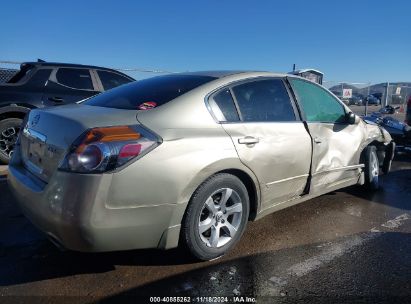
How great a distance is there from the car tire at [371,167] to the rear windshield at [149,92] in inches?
101

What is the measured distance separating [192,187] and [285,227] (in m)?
1.54

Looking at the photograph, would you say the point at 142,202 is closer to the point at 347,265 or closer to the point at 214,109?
the point at 214,109

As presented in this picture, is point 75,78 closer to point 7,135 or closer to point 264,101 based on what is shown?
point 7,135

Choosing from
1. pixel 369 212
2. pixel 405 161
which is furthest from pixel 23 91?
pixel 405 161

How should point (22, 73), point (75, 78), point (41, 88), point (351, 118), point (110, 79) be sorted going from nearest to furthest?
1. point (351, 118)
2. point (41, 88)
3. point (22, 73)
4. point (75, 78)
5. point (110, 79)

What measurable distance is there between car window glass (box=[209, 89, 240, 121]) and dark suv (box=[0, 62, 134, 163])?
411cm

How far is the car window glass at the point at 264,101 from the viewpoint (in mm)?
3439

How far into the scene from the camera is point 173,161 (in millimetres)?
2705

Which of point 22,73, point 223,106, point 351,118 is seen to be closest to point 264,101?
point 223,106

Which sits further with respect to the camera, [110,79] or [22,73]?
[110,79]

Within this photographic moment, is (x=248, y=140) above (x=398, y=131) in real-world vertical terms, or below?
above

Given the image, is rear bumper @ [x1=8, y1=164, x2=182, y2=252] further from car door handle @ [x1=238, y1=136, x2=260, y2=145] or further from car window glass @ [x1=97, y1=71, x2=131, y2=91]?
car window glass @ [x1=97, y1=71, x2=131, y2=91]

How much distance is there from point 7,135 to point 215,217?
453cm

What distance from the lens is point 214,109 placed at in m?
3.18
